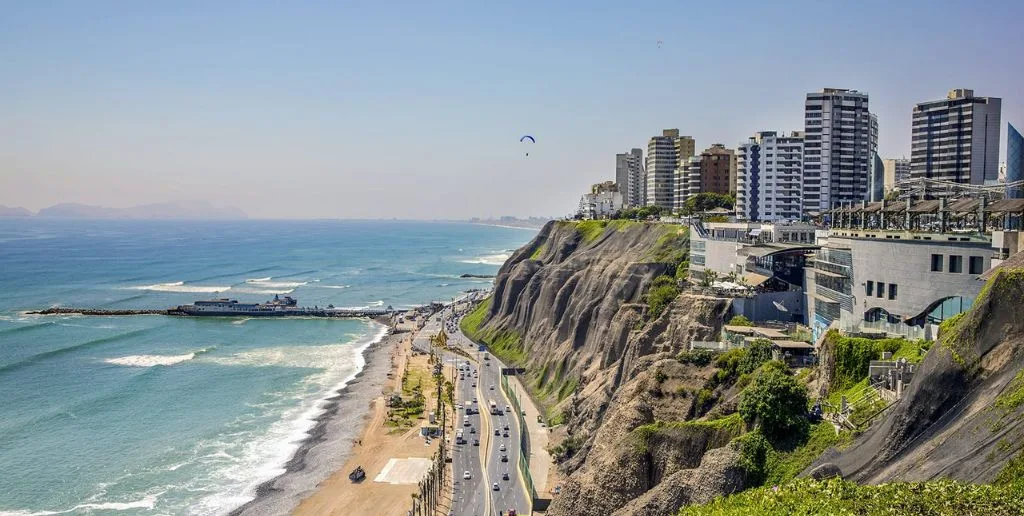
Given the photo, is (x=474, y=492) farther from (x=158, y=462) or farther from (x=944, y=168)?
(x=944, y=168)

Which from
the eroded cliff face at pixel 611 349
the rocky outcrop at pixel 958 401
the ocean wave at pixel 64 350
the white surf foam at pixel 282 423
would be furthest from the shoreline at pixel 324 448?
the rocky outcrop at pixel 958 401

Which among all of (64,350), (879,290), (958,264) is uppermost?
(958,264)

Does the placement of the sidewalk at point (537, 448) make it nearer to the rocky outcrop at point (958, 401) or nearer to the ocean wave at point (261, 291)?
the rocky outcrop at point (958, 401)

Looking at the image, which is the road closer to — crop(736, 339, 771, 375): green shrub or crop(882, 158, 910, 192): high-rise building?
crop(736, 339, 771, 375): green shrub

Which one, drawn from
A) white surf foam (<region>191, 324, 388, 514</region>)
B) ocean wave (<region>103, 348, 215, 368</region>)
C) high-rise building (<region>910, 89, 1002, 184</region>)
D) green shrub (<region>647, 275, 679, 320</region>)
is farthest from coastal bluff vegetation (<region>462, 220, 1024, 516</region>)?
ocean wave (<region>103, 348, 215, 368</region>)

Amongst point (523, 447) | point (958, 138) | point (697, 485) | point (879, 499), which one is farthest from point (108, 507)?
point (958, 138)

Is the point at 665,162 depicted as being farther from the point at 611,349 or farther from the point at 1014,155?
the point at 611,349
